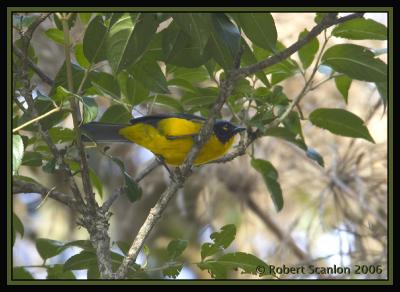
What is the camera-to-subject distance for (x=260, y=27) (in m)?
2.42

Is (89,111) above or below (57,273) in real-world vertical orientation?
above

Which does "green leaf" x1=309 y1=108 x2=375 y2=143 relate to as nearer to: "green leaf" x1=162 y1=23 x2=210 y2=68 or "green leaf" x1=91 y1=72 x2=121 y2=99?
"green leaf" x1=162 y1=23 x2=210 y2=68

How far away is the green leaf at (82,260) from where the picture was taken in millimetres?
2730

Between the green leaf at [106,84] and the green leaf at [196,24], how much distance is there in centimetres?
68

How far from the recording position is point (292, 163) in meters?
5.60

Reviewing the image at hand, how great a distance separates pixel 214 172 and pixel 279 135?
2.53m

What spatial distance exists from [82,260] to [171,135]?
1.26 m

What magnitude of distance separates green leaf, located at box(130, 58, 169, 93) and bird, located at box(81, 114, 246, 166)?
0.86 m

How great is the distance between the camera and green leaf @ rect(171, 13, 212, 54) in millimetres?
2260

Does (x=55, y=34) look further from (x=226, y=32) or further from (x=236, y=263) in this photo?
(x=236, y=263)

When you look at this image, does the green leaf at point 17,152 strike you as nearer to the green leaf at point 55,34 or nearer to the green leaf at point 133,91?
the green leaf at point 55,34

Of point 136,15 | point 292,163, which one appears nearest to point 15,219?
point 136,15

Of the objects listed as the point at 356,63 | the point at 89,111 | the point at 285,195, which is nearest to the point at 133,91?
the point at 89,111

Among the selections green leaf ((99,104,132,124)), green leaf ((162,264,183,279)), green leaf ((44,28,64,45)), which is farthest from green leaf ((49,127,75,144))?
green leaf ((162,264,183,279))
